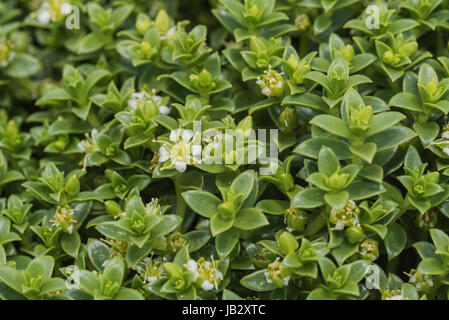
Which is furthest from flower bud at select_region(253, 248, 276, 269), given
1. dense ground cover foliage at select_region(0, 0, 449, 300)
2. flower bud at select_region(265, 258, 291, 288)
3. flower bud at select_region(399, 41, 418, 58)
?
flower bud at select_region(399, 41, 418, 58)

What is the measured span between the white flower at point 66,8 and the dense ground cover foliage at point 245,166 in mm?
156

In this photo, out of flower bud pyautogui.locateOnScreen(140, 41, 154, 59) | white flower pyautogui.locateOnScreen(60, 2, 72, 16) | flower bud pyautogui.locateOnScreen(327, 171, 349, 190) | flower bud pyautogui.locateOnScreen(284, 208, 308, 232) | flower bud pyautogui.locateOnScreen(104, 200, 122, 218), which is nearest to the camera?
flower bud pyautogui.locateOnScreen(327, 171, 349, 190)

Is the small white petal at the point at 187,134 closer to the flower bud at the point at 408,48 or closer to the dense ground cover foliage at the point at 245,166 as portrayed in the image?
the dense ground cover foliage at the point at 245,166

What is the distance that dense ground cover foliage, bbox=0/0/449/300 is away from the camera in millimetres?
1920

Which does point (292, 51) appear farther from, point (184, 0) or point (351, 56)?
point (184, 0)

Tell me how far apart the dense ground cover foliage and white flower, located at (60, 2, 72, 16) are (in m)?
0.16

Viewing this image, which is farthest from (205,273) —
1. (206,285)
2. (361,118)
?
(361,118)

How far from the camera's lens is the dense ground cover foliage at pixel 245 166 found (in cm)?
192

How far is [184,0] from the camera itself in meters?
3.19

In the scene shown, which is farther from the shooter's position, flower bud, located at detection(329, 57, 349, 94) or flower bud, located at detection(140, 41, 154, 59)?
flower bud, located at detection(140, 41, 154, 59)

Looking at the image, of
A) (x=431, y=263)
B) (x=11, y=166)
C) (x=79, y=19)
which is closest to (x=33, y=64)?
(x=79, y=19)

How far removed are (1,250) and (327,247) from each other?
116cm

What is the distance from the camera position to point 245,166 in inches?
85.6

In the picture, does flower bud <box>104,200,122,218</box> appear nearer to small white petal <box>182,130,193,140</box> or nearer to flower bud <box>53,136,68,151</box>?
small white petal <box>182,130,193,140</box>
